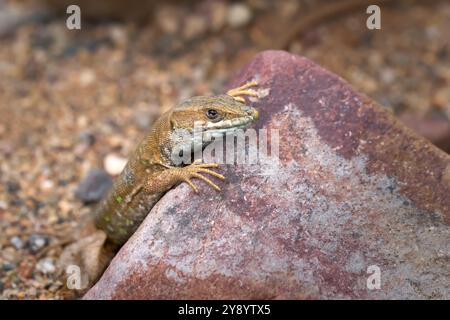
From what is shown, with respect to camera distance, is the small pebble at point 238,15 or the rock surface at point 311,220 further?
the small pebble at point 238,15

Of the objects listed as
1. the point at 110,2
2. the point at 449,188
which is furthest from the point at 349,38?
the point at 449,188

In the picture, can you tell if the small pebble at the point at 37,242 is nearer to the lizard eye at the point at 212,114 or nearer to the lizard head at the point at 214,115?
the lizard head at the point at 214,115

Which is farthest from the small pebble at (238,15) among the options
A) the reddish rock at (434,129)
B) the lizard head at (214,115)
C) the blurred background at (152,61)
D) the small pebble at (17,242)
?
the lizard head at (214,115)

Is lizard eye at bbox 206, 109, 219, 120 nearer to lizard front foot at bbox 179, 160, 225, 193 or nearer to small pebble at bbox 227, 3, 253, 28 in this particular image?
lizard front foot at bbox 179, 160, 225, 193

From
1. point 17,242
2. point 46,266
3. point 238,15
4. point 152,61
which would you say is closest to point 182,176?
point 46,266

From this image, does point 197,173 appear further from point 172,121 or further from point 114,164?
point 114,164

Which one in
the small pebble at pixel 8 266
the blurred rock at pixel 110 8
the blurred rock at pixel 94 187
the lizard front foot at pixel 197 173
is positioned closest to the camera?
the lizard front foot at pixel 197 173
